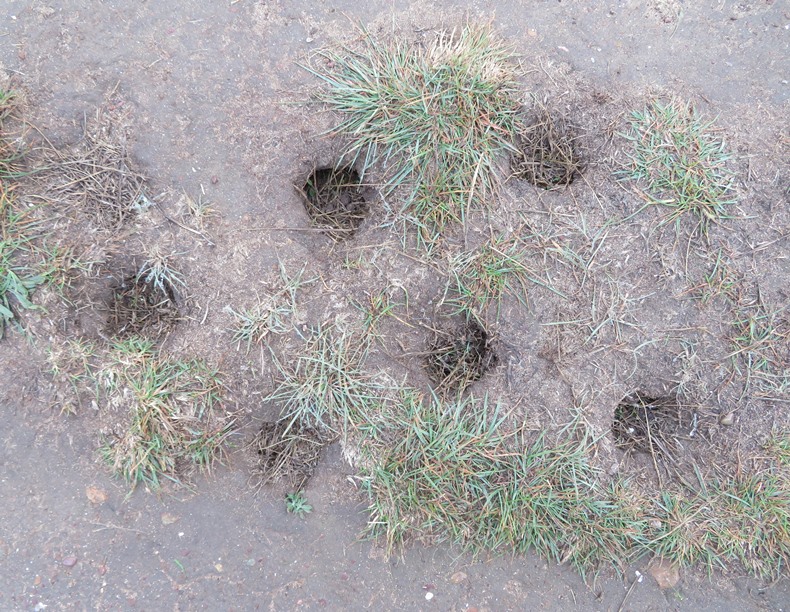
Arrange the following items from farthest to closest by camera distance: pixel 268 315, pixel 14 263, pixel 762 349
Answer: pixel 762 349
pixel 268 315
pixel 14 263

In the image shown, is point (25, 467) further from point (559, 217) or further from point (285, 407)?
point (559, 217)

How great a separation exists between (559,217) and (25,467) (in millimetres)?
2299

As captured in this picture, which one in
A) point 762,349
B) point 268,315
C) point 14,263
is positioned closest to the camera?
point 14,263

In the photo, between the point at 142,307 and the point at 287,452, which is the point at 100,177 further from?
the point at 287,452

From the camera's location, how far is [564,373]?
81.7 inches

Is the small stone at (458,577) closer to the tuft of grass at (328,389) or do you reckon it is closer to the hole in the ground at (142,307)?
the tuft of grass at (328,389)

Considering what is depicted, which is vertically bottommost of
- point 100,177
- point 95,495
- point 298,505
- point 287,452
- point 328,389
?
point 95,495

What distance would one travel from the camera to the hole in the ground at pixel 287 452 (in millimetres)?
2029

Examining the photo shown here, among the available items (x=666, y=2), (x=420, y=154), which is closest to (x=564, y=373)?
(x=420, y=154)

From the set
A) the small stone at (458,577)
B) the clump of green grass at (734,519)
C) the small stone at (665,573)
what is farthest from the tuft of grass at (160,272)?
the small stone at (665,573)

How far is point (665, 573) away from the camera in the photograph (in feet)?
6.88

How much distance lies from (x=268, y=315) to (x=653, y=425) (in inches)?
65.3

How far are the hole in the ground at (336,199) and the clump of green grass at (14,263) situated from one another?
1.05 m

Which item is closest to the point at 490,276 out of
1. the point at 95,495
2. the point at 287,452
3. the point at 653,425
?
the point at 653,425
